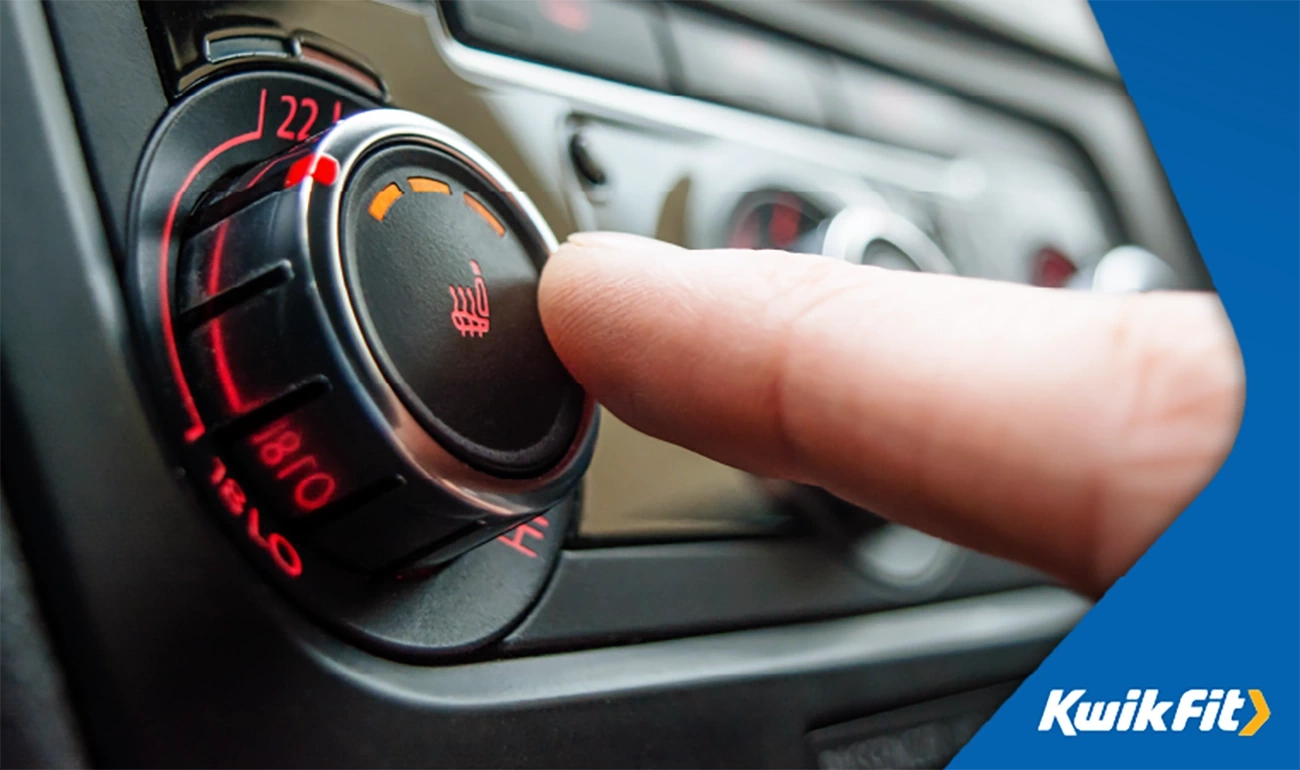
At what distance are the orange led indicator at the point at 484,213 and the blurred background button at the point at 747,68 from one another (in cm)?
24

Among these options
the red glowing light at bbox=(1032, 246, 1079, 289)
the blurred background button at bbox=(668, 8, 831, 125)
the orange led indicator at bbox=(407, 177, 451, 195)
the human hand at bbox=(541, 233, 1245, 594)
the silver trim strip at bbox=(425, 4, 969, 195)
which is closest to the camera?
the human hand at bbox=(541, 233, 1245, 594)

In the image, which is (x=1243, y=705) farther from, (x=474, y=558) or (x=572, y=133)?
(x=572, y=133)

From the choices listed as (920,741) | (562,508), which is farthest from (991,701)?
(562,508)

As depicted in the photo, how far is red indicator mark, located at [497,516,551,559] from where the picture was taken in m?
0.45

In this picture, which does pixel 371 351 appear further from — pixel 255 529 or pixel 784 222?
pixel 784 222

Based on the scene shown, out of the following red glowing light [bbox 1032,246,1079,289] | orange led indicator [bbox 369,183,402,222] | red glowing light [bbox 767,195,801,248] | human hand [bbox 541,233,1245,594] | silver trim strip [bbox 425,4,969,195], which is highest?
silver trim strip [bbox 425,4,969,195]

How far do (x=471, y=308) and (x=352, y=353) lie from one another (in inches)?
2.2

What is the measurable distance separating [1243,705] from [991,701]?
34 centimetres

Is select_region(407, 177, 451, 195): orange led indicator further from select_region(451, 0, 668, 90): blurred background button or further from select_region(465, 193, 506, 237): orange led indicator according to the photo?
select_region(451, 0, 668, 90): blurred background button

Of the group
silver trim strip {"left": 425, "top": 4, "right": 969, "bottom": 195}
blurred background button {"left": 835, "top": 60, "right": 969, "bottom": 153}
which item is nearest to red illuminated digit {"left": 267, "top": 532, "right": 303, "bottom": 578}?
silver trim strip {"left": 425, "top": 4, "right": 969, "bottom": 195}

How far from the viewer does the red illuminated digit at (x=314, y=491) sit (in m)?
0.35

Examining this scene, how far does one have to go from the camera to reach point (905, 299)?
1.15 ft

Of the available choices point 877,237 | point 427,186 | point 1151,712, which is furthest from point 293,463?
point 877,237

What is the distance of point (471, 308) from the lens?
1.23 ft
